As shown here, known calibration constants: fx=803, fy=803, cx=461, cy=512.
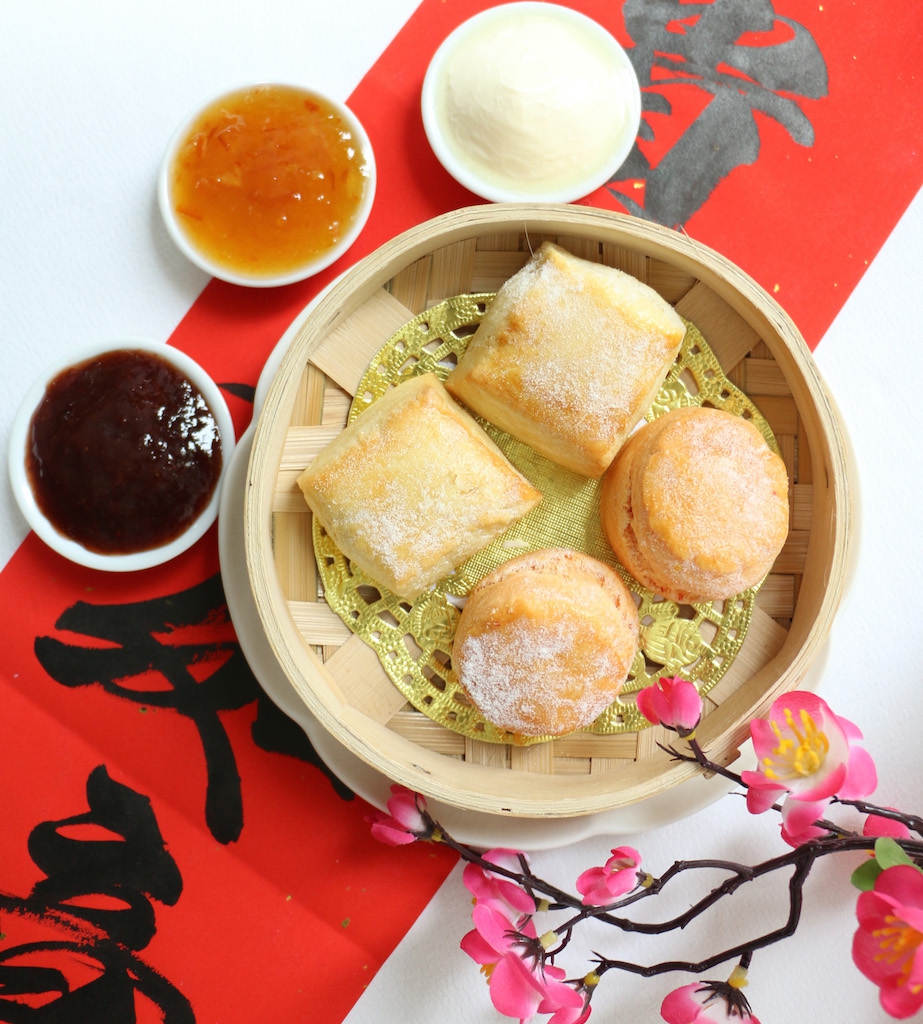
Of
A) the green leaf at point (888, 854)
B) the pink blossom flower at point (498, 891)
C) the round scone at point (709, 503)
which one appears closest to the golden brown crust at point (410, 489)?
the round scone at point (709, 503)

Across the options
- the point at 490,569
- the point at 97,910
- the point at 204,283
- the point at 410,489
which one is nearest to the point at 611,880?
the point at 490,569

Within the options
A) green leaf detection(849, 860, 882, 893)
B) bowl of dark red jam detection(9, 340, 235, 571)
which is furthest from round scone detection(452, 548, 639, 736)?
bowl of dark red jam detection(9, 340, 235, 571)

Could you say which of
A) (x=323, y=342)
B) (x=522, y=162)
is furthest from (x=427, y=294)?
(x=522, y=162)

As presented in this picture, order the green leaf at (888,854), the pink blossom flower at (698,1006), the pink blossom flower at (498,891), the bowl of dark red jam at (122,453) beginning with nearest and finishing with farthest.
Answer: the green leaf at (888,854) < the pink blossom flower at (698,1006) < the pink blossom flower at (498,891) < the bowl of dark red jam at (122,453)

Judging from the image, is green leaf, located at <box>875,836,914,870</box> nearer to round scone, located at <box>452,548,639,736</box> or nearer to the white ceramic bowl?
round scone, located at <box>452,548,639,736</box>

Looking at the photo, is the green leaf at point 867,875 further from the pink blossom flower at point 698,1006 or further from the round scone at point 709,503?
the round scone at point 709,503

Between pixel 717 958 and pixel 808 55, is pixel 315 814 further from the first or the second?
pixel 808 55
